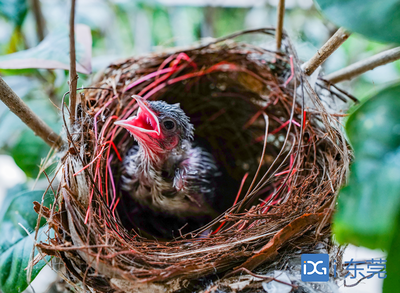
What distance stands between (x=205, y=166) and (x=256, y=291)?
2.30ft

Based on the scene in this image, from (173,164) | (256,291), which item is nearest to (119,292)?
Result: (256,291)

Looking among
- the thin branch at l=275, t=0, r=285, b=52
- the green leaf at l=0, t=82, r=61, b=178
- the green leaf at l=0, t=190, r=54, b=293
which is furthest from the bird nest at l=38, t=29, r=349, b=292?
the green leaf at l=0, t=82, r=61, b=178

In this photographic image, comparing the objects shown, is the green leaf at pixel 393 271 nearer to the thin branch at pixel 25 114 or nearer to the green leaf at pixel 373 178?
the green leaf at pixel 373 178

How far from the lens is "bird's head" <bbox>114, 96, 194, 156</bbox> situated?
3.30 ft

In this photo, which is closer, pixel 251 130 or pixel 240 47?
pixel 240 47

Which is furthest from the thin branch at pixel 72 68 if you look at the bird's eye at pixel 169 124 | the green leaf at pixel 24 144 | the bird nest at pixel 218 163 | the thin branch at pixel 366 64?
the thin branch at pixel 366 64

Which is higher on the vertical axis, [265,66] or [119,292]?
[265,66]

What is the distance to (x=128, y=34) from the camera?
7.63ft

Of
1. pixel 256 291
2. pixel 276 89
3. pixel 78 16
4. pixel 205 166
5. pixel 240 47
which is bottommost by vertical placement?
pixel 256 291

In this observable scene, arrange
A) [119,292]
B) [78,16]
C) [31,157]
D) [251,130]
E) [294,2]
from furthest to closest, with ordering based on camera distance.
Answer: [294,2] → [78,16] → [251,130] → [31,157] → [119,292]

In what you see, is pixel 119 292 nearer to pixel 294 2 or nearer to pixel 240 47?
pixel 240 47

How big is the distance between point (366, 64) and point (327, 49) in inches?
7.1

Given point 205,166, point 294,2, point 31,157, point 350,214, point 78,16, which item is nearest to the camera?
point 350,214

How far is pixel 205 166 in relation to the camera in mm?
1343
